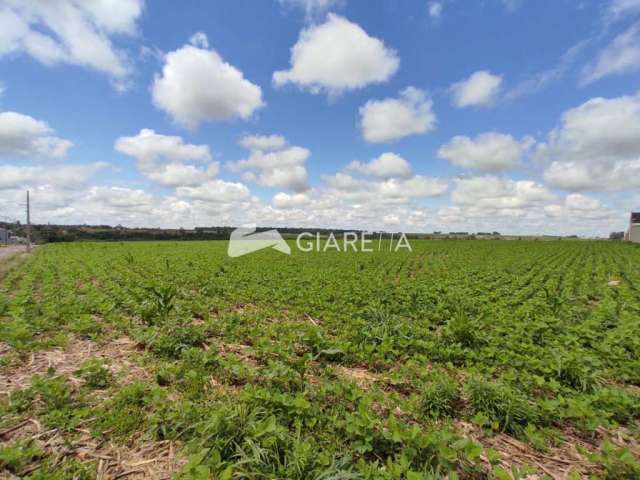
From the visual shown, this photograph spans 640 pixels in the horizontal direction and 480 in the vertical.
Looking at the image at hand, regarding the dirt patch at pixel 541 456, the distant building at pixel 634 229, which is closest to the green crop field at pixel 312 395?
the dirt patch at pixel 541 456

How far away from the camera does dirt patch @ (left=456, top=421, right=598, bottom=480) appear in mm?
2562

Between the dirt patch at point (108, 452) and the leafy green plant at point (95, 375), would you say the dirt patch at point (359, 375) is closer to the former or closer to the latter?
the dirt patch at point (108, 452)

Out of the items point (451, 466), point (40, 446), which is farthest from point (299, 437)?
point (40, 446)

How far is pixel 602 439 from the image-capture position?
296cm

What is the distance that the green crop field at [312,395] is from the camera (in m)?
2.46

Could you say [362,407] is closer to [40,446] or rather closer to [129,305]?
[40,446]

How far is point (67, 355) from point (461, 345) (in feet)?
21.5

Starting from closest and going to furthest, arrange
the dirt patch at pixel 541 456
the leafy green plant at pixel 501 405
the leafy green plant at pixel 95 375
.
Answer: the dirt patch at pixel 541 456 → the leafy green plant at pixel 501 405 → the leafy green plant at pixel 95 375

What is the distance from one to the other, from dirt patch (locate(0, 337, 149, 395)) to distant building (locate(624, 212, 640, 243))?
101 meters

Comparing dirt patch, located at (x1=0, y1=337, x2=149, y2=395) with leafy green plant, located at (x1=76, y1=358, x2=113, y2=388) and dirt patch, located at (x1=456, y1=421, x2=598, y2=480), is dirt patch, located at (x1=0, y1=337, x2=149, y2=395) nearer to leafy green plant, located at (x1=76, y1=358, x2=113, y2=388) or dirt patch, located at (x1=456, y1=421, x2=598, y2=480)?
leafy green plant, located at (x1=76, y1=358, x2=113, y2=388)

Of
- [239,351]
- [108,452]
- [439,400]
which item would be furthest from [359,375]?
[108,452]

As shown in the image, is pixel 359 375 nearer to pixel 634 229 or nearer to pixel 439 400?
pixel 439 400

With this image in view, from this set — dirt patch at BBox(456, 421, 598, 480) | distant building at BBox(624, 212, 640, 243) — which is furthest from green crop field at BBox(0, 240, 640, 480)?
distant building at BBox(624, 212, 640, 243)

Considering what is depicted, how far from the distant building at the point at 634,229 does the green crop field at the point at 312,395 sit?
307ft
